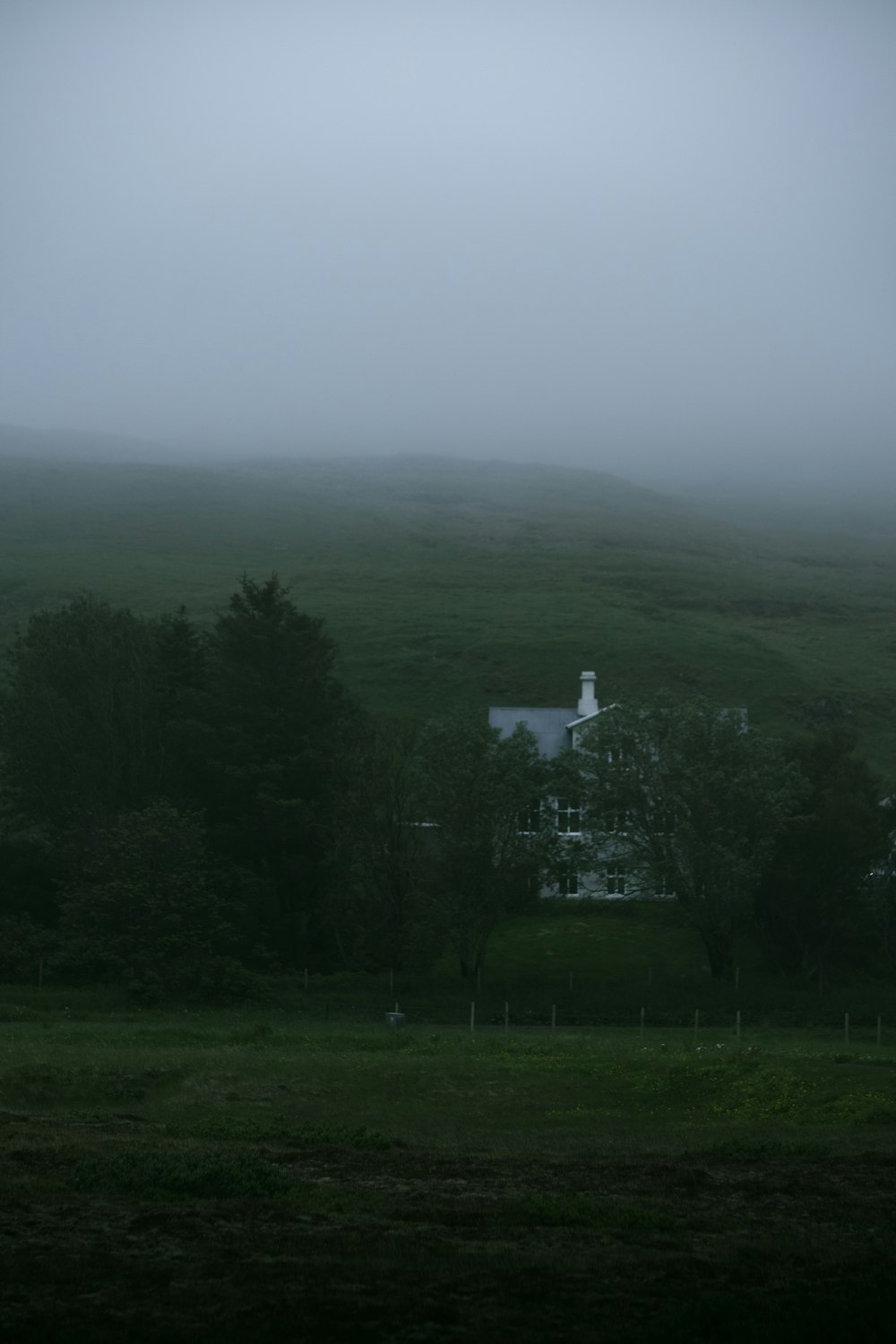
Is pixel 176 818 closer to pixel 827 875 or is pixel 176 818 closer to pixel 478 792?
pixel 478 792

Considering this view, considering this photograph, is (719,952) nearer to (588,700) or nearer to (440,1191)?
(588,700)

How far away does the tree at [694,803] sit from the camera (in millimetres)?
Result: 55344

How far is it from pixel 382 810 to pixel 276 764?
16.3 ft

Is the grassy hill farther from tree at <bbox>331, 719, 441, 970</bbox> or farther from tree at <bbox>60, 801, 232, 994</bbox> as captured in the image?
tree at <bbox>60, 801, 232, 994</bbox>

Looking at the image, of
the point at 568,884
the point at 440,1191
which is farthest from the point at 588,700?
the point at 440,1191

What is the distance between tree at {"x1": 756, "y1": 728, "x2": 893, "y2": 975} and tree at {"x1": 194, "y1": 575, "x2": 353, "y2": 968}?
1934cm

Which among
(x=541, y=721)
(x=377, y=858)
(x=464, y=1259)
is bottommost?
(x=464, y=1259)

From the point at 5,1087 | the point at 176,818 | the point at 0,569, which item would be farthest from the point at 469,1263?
the point at 0,569

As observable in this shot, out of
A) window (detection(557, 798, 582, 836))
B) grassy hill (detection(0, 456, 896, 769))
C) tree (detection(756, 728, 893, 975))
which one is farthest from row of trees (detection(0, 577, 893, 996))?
grassy hill (detection(0, 456, 896, 769))

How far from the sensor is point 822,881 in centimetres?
5734

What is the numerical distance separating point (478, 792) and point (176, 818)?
12848 millimetres

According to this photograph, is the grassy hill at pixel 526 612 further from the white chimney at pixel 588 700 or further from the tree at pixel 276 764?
the tree at pixel 276 764

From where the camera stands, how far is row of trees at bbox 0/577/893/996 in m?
55.6

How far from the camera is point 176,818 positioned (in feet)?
171
